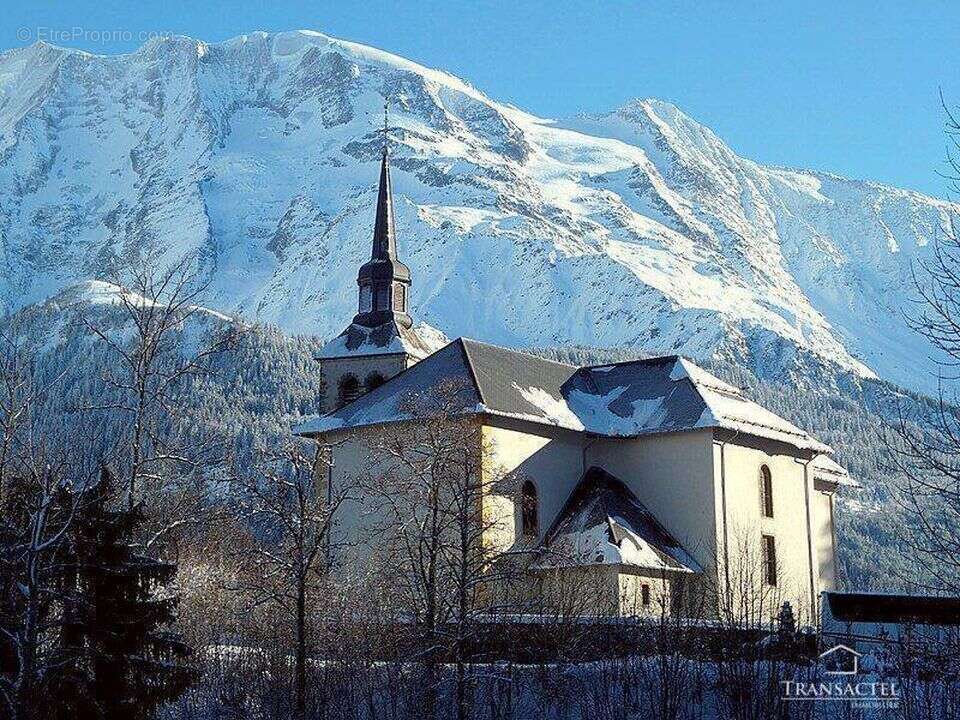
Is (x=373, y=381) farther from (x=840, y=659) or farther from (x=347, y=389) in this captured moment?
(x=840, y=659)

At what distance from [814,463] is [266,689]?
35.1 meters

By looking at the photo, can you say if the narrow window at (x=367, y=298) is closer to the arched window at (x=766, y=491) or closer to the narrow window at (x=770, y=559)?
the arched window at (x=766, y=491)

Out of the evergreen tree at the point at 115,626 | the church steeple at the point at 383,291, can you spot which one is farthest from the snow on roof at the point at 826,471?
the evergreen tree at the point at 115,626

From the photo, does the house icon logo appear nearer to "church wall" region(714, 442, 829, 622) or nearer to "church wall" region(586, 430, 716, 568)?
"church wall" region(714, 442, 829, 622)

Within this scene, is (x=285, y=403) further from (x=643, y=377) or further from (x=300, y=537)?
(x=300, y=537)

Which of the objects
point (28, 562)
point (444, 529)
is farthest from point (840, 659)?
point (28, 562)

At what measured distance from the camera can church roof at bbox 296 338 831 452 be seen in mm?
53438

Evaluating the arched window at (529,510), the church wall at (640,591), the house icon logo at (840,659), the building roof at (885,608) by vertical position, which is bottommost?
the house icon logo at (840,659)

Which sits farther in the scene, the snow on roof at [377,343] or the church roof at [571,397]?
the snow on roof at [377,343]

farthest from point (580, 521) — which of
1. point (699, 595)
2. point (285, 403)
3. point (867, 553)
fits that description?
point (285, 403)

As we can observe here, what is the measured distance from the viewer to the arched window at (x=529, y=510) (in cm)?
5262

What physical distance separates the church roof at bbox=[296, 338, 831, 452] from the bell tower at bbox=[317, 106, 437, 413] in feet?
11.7

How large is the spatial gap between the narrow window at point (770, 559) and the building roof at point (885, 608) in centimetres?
1105

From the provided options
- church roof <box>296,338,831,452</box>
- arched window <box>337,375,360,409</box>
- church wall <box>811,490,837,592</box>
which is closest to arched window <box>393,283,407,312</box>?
arched window <box>337,375,360,409</box>
